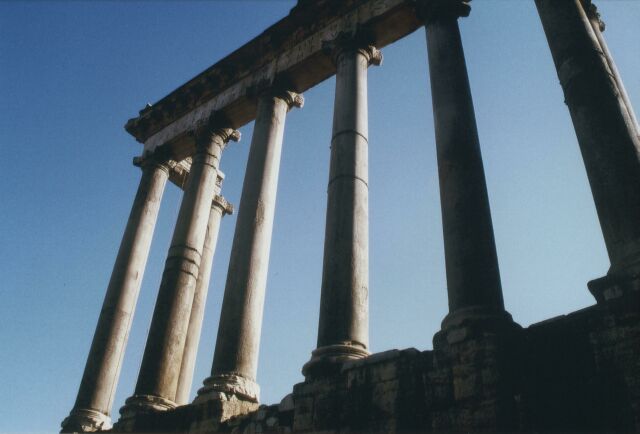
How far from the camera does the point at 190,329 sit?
73.0 feet

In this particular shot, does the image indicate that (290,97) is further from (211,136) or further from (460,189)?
(460,189)

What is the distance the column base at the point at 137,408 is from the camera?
15.6 meters

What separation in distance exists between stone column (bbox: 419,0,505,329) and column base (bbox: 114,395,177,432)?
30.7ft

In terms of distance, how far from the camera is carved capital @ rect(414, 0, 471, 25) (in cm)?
1731

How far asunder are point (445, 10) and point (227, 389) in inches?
530

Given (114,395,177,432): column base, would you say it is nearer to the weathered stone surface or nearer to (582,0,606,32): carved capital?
the weathered stone surface

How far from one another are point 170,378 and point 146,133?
46.5ft

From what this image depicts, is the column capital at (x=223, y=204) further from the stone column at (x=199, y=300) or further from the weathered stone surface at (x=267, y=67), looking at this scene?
the weathered stone surface at (x=267, y=67)

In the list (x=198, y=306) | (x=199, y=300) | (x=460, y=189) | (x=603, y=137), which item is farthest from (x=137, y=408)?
(x=603, y=137)

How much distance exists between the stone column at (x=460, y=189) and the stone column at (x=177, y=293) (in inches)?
382

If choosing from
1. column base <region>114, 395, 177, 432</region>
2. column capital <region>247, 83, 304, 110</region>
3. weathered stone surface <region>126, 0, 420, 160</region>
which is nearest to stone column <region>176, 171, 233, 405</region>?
weathered stone surface <region>126, 0, 420, 160</region>

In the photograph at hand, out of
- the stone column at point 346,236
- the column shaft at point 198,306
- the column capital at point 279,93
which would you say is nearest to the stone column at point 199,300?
the column shaft at point 198,306

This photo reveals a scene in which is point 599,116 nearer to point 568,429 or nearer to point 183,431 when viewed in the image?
point 568,429

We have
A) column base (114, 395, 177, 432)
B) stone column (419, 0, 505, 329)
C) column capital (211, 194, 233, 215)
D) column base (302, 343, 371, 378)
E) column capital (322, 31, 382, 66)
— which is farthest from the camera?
column capital (211, 194, 233, 215)
